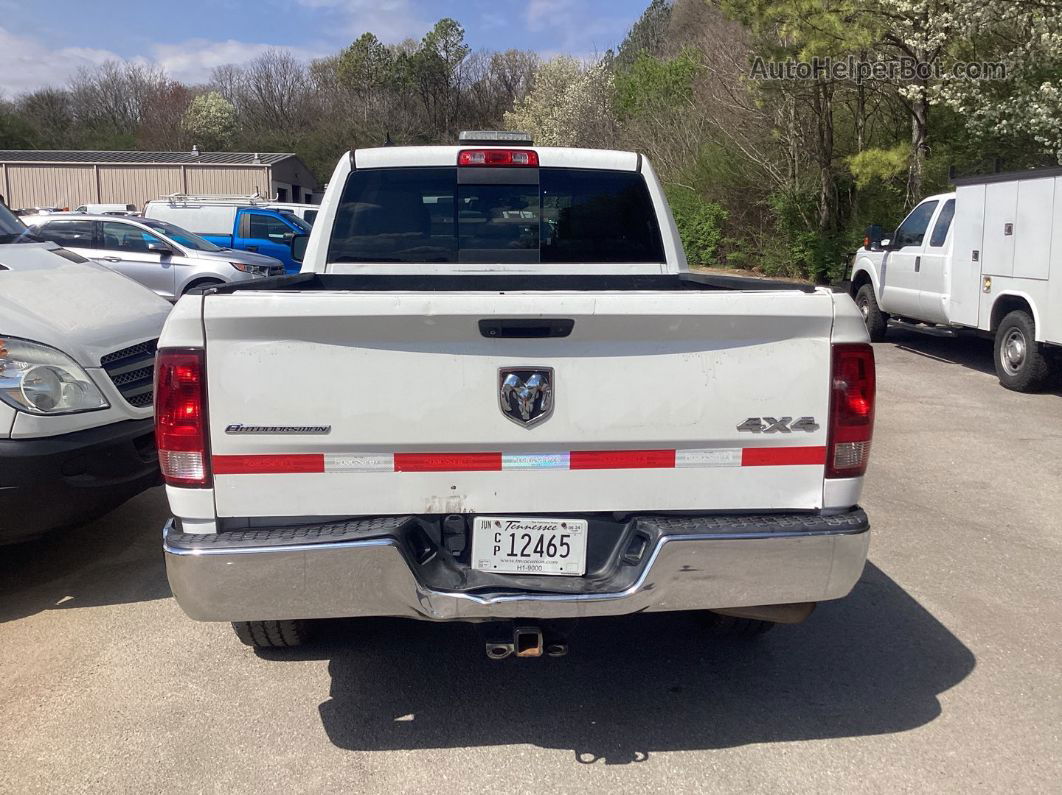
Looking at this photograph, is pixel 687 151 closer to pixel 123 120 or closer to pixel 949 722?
pixel 949 722

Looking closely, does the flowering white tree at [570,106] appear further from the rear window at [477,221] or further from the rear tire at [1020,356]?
the rear window at [477,221]

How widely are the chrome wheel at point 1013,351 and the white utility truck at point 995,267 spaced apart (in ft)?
0.03

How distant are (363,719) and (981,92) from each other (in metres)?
15.8

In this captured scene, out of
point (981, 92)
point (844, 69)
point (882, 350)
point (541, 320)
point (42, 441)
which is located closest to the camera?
point (541, 320)

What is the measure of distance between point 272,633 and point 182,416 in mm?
1299

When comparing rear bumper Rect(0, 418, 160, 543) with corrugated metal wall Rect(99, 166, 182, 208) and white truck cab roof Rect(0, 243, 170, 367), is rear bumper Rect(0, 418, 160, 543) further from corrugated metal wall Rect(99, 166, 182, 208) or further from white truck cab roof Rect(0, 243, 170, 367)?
corrugated metal wall Rect(99, 166, 182, 208)

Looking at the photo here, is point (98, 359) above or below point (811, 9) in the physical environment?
below

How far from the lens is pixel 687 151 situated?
2770 centimetres

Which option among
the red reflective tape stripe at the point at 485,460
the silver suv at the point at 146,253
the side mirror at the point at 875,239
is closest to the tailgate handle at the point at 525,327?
the red reflective tape stripe at the point at 485,460

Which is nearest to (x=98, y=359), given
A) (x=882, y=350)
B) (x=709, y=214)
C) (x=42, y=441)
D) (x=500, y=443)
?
(x=42, y=441)

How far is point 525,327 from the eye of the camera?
2916mm

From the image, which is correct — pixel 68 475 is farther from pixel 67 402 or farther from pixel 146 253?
pixel 146 253

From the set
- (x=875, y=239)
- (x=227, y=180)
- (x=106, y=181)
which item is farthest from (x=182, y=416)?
(x=106, y=181)

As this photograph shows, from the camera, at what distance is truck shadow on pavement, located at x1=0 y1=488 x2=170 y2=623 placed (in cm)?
463
